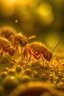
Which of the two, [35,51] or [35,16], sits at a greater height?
[35,16]

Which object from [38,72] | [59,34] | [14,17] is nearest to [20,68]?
[38,72]

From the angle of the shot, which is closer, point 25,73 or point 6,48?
point 25,73

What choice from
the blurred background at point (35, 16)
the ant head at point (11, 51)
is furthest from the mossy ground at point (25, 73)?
the blurred background at point (35, 16)

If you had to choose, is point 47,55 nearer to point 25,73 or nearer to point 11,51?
point 11,51

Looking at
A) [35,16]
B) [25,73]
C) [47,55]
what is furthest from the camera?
[35,16]

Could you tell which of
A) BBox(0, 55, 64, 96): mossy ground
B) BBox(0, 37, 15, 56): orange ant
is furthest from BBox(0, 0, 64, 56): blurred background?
BBox(0, 55, 64, 96): mossy ground

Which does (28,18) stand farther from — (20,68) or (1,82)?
(1,82)

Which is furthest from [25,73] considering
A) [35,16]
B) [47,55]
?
[35,16]

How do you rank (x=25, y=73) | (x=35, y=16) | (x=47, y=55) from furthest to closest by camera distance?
1. (x=35, y=16)
2. (x=47, y=55)
3. (x=25, y=73)
